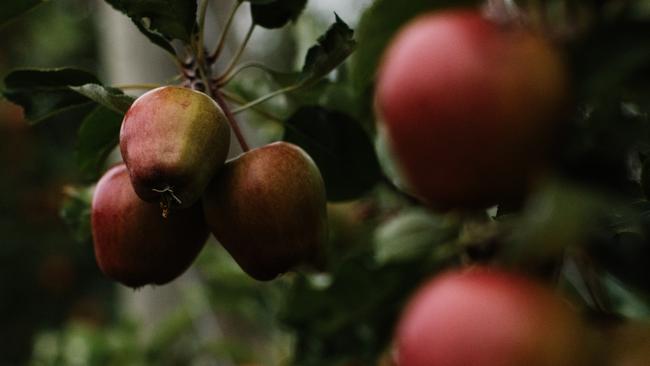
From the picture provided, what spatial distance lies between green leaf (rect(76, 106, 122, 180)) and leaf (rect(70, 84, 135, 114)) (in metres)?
0.09

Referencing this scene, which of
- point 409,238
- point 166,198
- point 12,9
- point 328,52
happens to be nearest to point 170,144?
point 166,198

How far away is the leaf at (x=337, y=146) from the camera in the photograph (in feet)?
2.60

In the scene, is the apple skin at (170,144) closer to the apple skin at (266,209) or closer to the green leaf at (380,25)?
the apple skin at (266,209)

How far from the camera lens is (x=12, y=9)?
756 millimetres

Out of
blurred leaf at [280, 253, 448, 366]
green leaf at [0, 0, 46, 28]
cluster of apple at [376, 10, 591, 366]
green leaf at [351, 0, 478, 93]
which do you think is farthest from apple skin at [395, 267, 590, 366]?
Result: blurred leaf at [280, 253, 448, 366]

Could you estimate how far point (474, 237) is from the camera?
0.53 metres

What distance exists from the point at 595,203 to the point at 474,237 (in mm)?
205

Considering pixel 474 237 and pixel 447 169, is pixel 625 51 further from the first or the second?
pixel 474 237

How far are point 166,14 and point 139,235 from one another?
0.17 metres

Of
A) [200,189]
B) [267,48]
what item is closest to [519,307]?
[200,189]

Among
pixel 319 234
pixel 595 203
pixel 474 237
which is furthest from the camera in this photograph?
pixel 319 234

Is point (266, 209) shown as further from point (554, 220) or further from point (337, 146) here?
point (554, 220)

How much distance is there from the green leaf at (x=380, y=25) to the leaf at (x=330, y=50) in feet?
0.36

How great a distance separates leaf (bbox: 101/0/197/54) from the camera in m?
0.67
